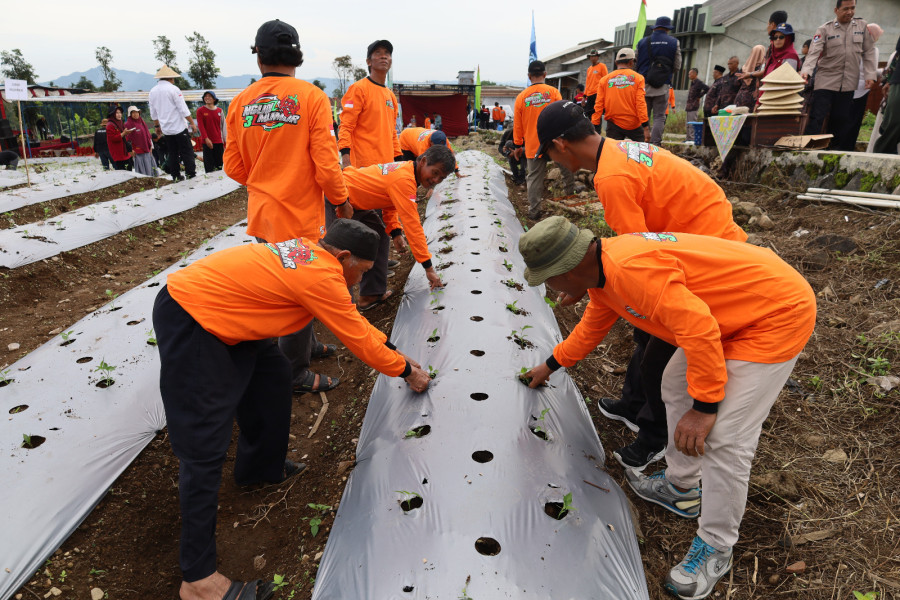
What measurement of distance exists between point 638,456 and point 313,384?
6.93 feet

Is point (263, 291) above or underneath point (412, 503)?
above

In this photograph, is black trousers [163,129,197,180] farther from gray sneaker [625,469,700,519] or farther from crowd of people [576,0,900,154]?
gray sneaker [625,469,700,519]

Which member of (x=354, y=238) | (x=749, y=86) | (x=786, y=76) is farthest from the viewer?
(x=749, y=86)

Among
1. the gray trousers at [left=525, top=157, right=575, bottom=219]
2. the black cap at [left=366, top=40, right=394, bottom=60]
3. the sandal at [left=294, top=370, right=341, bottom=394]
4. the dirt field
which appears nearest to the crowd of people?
the gray trousers at [left=525, top=157, right=575, bottom=219]

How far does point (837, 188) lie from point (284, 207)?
5.26 metres

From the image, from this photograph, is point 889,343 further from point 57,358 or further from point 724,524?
point 57,358

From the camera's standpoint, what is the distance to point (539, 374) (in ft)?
7.95

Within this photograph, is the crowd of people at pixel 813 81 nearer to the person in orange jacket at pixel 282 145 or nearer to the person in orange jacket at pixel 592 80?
the person in orange jacket at pixel 592 80

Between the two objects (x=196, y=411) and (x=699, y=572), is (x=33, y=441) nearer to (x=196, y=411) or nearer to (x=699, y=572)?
(x=196, y=411)

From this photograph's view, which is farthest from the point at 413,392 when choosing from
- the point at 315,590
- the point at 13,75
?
the point at 13,75

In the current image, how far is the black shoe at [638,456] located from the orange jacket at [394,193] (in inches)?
74.3

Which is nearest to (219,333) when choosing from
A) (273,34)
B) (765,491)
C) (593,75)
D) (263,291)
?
(263,291)

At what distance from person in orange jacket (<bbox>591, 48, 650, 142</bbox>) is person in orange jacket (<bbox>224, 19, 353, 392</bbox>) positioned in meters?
4.21

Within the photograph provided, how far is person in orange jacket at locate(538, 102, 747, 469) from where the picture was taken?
2172 millimetres
